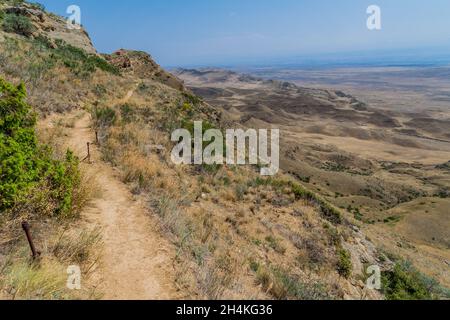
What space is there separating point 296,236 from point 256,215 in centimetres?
162

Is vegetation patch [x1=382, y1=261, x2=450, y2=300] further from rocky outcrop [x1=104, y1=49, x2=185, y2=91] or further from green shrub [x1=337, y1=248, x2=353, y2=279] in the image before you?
rocky outcrop [x1=104, y1=49, x2=185, y2=91]

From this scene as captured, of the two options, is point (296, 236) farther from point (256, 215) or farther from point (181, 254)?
point (181, 254)

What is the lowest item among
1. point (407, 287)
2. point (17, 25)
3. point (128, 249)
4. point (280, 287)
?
point (407, 287)

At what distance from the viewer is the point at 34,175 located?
5457 mm

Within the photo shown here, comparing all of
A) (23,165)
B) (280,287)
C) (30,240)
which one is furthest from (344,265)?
(23,165)

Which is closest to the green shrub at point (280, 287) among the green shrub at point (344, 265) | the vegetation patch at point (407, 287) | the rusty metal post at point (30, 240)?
the rusty metal post at point (30, 240)

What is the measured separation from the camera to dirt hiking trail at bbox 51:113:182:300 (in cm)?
478

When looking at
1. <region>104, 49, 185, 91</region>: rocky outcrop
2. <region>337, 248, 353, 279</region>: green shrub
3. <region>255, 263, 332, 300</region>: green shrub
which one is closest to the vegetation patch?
<region>337, 248, 353, 279</region>: green shrub

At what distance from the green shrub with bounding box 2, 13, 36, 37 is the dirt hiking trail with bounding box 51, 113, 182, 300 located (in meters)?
24.6

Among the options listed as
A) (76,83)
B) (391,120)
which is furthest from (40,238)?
(391,120)

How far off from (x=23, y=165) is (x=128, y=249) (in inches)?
90.2

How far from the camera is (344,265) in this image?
10.7 m

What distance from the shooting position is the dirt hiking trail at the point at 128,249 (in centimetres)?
478

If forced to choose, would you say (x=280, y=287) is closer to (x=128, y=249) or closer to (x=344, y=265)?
(x=128, y=249)
